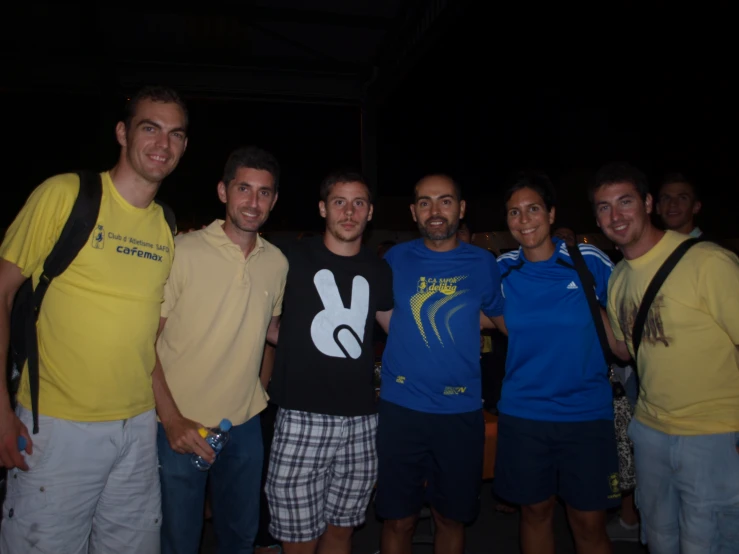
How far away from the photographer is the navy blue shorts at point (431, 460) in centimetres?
280

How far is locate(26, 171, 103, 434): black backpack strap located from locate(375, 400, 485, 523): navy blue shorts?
5.82ft

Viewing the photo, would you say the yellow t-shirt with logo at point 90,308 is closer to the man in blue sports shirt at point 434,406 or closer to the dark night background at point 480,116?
the man in blue sports shirt at point 434,406

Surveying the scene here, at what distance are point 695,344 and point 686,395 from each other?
0.81 feet

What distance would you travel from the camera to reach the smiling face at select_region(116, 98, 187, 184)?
216cm

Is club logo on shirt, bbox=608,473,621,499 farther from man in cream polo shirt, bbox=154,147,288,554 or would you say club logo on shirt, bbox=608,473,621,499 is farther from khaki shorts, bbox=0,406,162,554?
khaki shorts, bbox=0,406,162,554

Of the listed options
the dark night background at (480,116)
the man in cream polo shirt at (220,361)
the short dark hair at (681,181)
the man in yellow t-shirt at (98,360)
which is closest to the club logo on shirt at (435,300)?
the man in cream polo shirt at (220,361)

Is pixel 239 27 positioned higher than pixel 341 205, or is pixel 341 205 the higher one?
pixel 239 27

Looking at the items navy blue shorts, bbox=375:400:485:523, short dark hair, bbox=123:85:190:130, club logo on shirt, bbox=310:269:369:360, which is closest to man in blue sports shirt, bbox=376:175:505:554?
navy blue shorts, bbox=375:400:485:523

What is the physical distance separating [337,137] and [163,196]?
469 centimetres

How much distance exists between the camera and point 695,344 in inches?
90.0

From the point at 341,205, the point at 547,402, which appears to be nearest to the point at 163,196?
the point at 341,205

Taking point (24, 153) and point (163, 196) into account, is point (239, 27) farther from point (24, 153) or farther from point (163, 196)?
point (24, 153)

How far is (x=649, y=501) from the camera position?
8.01 ft

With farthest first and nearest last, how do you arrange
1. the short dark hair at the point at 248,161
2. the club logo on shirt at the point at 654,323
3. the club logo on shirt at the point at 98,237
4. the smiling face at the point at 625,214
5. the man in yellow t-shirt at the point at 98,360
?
the short dark hair at the point at 248,161
the smiling face at the point at 625,214
the club logo on shirt at the point at 654,323
the club logo on shirt at the point at 98,237
the man in yellow t-shirt at the point at 98,360
